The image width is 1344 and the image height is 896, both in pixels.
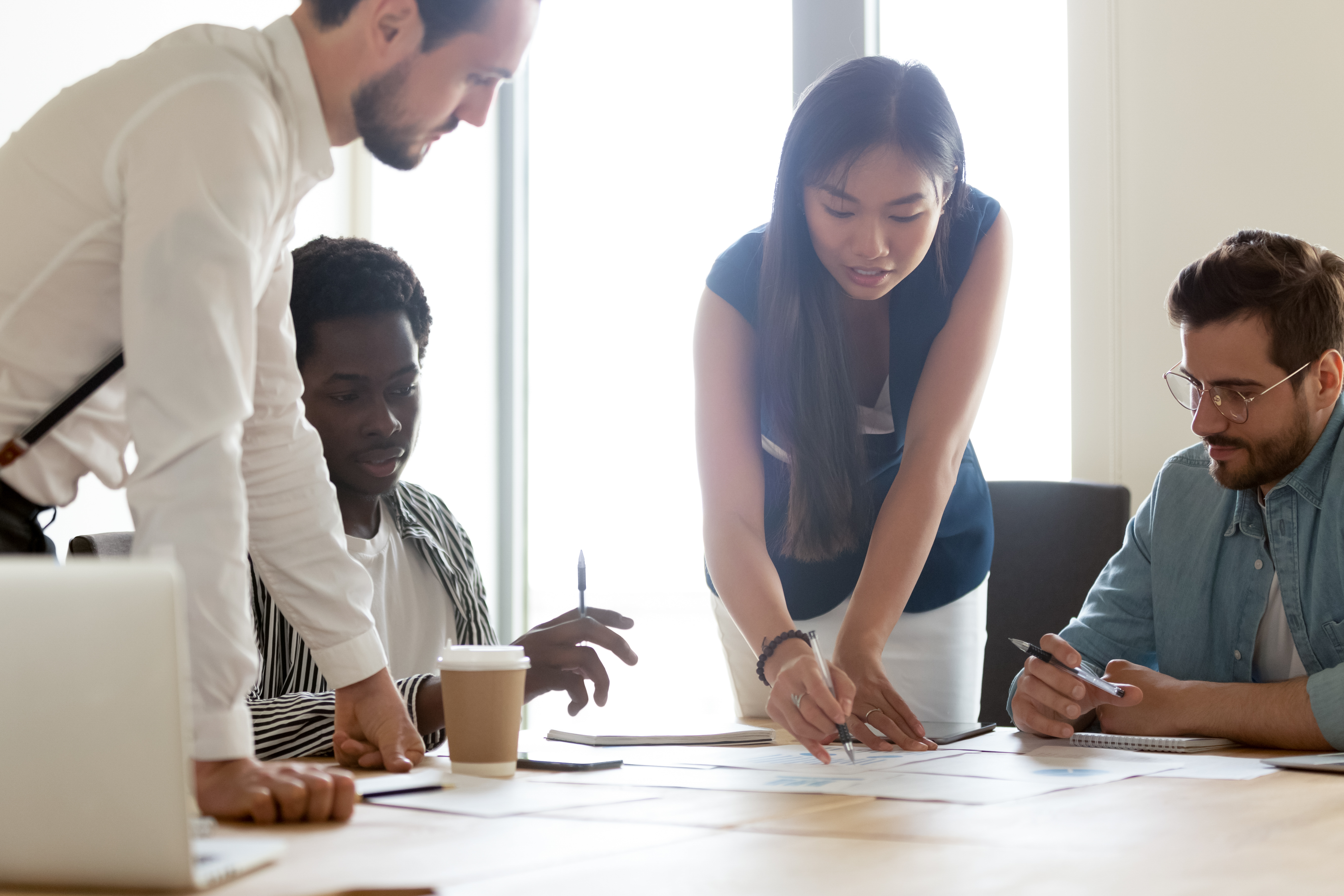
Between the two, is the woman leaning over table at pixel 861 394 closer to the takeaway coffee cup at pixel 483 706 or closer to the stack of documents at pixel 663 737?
the stack of documents at pixel 663 737

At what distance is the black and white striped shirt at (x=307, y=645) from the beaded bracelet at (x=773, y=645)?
0.41m

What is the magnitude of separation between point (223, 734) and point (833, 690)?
2.31ft

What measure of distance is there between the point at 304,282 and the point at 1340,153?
6.78ft

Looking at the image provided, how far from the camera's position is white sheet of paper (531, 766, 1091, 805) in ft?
3.39

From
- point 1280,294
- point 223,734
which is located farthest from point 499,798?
point 1280,294

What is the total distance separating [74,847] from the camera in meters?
0.68

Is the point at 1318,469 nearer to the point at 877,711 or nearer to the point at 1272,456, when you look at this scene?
the point at 1272,456

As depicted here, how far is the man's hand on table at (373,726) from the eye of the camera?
124 centimetres

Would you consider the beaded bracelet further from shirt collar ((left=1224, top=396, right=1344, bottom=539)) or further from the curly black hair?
the curly black hair

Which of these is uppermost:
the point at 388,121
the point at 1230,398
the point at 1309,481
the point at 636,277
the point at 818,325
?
the point at 636,277

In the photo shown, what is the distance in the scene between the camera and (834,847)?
0.81 m

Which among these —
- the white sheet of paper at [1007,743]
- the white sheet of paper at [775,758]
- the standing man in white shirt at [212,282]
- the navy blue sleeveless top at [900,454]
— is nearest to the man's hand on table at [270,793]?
the standing man in white shirt at [212,282]

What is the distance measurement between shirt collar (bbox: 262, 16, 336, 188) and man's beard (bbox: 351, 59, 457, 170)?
0.04 metres

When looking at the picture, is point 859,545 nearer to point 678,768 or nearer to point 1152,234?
point 678,768
